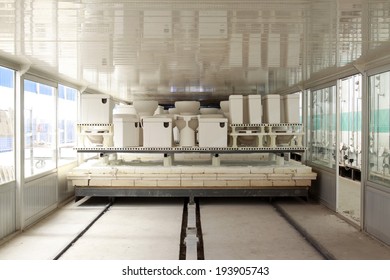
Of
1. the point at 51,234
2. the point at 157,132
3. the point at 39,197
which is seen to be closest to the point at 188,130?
the point at 157,132

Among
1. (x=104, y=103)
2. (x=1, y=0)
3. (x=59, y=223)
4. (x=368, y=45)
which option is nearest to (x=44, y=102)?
(x=104, y=103)

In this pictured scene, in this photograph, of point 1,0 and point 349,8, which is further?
point 349,8

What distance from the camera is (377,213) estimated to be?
17.6 ft

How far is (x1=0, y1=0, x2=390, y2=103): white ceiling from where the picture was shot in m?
3.01

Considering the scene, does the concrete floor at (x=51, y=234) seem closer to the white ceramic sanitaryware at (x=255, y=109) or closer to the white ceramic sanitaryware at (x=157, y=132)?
the white ceramic sanitaryware at (x=157, y=132)

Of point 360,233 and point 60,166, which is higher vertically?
point 60,166

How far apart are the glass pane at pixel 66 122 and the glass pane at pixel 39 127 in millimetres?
531

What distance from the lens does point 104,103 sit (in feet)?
24.8

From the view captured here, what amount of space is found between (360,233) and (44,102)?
18.8 ft

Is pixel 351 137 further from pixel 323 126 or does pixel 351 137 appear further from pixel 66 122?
pixel 66 122

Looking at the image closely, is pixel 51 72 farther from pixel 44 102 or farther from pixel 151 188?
pixel 151 188

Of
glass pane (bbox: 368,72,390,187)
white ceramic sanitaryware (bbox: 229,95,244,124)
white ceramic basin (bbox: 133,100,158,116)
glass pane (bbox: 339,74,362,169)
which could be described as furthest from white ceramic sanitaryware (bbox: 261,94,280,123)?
glass pane (bbox: 339,74,362,169)

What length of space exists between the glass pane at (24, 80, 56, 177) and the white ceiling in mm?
531

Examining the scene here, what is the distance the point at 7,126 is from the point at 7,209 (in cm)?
116
